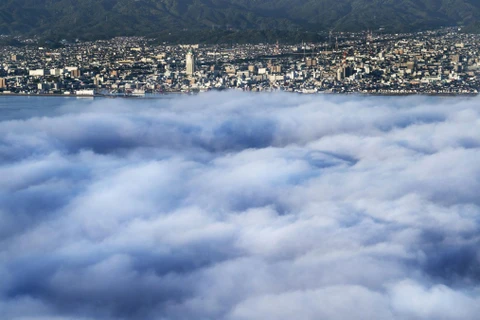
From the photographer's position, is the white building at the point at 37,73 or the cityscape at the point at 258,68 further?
the white building at the point at 37,73

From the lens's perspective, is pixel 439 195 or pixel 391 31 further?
pixel 391 31

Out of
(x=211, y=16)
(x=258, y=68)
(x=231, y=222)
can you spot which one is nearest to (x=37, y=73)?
(x=258, y=68)

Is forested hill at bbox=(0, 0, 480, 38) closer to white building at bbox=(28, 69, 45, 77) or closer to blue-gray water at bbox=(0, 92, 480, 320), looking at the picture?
white building at bbox=(28, 69, 45, 77)

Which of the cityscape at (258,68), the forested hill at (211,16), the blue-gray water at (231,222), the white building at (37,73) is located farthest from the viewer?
the forested hill at (211,16)

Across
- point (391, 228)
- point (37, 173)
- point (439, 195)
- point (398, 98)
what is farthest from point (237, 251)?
point (398, 98)

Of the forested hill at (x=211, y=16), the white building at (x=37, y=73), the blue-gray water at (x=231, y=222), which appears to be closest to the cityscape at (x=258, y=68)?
the white building at (x=37, y=73)

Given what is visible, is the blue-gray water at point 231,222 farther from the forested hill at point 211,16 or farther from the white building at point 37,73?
the forested hill at point 211,16

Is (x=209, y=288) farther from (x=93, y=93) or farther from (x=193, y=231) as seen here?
(x=93, y=93)
